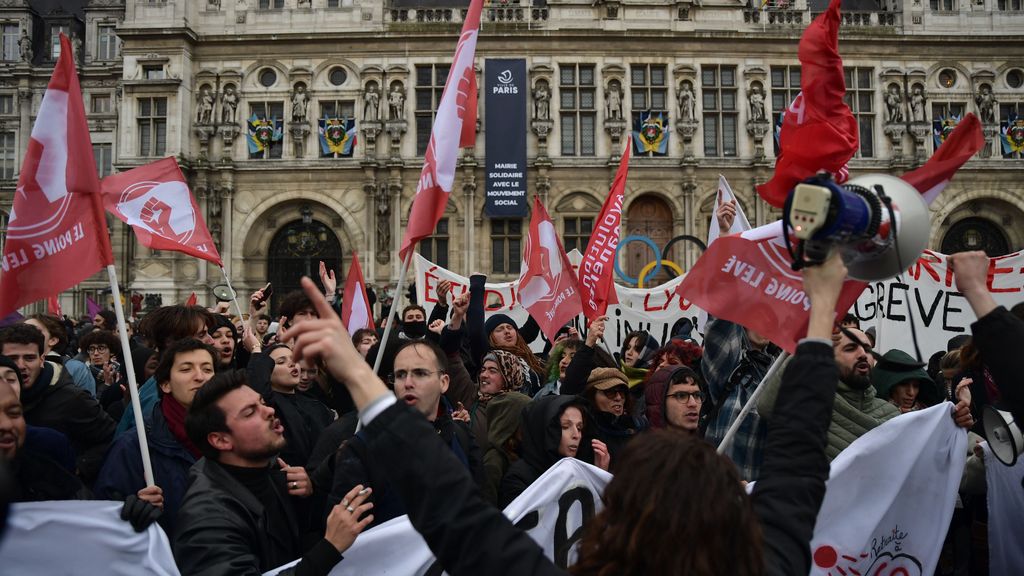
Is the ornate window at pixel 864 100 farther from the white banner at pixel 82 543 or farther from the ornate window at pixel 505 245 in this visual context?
the white banner at pixel 82 543

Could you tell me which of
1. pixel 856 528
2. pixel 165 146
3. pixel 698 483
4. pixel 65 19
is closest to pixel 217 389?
pixel 698 483

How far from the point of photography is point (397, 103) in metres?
26.4

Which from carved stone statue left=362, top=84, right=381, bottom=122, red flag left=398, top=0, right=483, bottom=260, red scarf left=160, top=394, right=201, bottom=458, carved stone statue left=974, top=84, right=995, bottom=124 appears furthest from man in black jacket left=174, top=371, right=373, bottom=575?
carved stone statue left=974, top=84, right=995, bottom=124

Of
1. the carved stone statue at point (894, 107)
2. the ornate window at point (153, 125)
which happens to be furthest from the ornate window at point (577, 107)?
the ornate window at point (153, 125)

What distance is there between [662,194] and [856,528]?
75.1ft

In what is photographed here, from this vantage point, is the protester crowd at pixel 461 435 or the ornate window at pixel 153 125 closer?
the protester crowd at pixel 461 435

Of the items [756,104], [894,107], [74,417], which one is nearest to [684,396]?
[74,417]

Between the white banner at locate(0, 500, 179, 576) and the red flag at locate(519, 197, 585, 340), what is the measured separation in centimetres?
622

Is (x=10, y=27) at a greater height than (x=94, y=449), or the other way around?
(x=10, y=27)

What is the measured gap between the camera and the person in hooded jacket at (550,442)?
4.55 metres

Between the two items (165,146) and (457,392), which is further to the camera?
(165,146)

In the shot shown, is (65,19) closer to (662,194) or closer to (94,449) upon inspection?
(662,194)

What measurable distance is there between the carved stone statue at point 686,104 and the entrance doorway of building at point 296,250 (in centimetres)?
1166

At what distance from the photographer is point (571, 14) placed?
87.9 feet
